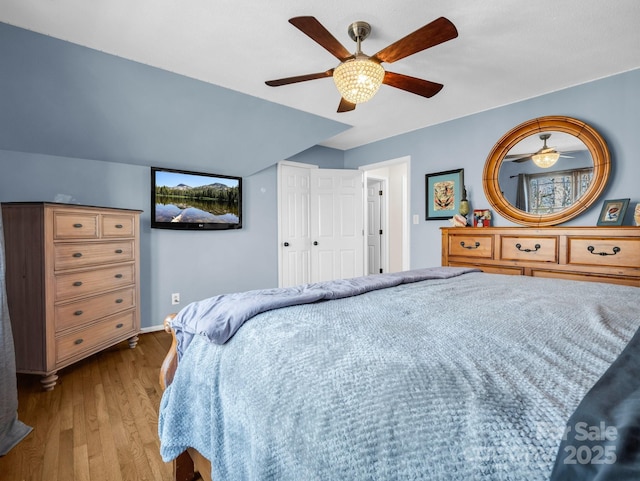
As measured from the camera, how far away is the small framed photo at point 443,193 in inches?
140

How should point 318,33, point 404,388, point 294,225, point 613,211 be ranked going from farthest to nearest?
point 294,225 → point 613,211 → point 318,33 → point 404,388

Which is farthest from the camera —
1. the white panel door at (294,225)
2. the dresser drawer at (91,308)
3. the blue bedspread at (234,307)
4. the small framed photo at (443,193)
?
the white panel door at (294,225)

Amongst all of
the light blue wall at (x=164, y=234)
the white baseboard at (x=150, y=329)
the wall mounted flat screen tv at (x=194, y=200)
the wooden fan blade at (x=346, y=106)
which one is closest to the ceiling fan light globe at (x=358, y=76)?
the wooden fan blade at (x=346, y=106)

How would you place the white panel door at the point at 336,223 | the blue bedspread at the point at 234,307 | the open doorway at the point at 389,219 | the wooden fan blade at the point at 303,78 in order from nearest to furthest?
1. the blue bedspread at the point at 234,307
2. the wooden fan blade at the point at 303,78
3. the white panel door at the point at 336,223
4. the open doorway at the point at 389,219

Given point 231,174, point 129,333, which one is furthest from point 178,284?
point 231,174

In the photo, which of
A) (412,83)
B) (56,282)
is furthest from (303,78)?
(56,282)

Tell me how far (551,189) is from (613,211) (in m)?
0.50

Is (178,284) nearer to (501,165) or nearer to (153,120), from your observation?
(153,120)

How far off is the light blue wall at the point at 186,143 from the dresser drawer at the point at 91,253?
53 centimetres

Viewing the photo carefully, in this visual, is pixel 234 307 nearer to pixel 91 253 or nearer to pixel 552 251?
pixel 91 253

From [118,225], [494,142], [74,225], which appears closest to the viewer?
[74,225]

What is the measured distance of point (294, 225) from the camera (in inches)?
173

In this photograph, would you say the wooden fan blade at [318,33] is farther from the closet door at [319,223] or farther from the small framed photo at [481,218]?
the closet door at [319,223]

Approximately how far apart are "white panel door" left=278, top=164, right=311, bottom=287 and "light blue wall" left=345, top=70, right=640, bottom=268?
100 cm
